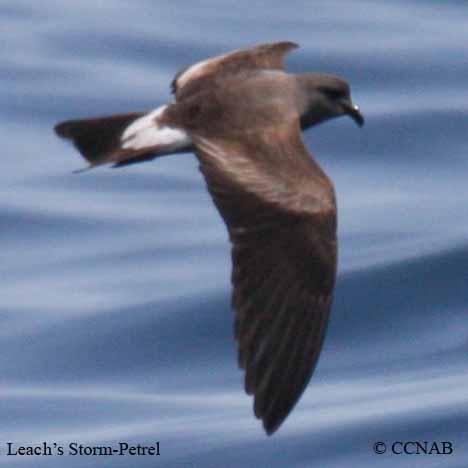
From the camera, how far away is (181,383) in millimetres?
10273

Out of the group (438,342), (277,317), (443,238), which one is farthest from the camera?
(443,238)

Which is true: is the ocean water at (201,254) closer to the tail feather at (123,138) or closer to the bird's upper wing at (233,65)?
the bird's upper wing at (233,65)

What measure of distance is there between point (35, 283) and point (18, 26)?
3.02 metres

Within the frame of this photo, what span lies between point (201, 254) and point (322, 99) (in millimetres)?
3467

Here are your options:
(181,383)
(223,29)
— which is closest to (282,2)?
(223,29)

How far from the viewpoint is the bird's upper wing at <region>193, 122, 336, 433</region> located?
6789 millimetres

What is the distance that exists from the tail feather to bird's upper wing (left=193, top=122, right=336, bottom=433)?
0.35 ft

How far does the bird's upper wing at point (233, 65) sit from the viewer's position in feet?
26.2

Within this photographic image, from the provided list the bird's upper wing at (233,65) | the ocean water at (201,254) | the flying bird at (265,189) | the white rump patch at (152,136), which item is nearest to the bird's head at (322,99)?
the flying bird at (265,189)

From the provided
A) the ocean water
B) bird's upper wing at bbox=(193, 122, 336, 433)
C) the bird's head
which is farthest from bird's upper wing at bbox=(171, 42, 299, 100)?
the ocean water

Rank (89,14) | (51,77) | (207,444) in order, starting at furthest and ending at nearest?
(89,14), (51,77), (207,444)

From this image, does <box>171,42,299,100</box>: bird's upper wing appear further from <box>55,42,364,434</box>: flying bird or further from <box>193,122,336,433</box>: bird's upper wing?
<box>193,122,336,433</box>: bird's upper wing

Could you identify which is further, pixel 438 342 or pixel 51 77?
pixel 51 77

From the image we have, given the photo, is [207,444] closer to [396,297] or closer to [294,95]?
[396,297]
